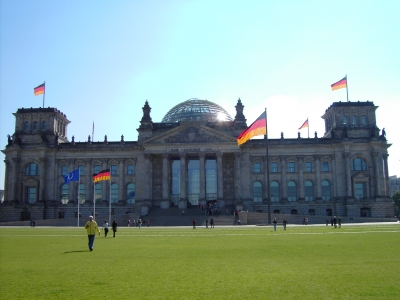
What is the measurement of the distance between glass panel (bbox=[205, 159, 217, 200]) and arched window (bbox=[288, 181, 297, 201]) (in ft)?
50.0

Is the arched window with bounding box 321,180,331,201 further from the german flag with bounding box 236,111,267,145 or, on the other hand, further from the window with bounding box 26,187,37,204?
the window with bounding box 26,187,37,204

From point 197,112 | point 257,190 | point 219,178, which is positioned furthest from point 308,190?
point 197,112

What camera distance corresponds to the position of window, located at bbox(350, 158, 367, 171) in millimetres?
91188

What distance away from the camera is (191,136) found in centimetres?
8788

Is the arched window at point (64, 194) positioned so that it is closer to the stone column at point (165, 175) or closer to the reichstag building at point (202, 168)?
the reichstag building at point (202, 168)

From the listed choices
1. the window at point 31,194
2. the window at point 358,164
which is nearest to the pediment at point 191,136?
the window at point 358,164

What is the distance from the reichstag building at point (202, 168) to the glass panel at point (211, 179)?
205 millimetres

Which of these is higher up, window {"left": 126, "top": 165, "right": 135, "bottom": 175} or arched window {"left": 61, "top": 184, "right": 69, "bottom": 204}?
window {"left": 126, "top": 165, "right": 135, "bottom": 175}

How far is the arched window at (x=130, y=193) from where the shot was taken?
92750 mm

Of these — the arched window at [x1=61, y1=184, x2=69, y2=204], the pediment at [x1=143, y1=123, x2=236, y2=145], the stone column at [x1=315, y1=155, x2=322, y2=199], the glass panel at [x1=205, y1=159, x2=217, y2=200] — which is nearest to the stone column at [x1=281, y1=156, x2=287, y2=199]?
the stone column at [x1=315, y1=155, x2=322, y2=199]

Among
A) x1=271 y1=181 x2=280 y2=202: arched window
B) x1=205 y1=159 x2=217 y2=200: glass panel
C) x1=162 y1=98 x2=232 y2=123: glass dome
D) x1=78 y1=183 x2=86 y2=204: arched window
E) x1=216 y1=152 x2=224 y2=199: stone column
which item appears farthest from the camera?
x1=162 y1=98 x2=232 y2=123: glass dome

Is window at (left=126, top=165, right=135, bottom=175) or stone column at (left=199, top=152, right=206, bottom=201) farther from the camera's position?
window at (left=126, top=165, right=135, bottom=175)

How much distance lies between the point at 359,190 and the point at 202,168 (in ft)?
106

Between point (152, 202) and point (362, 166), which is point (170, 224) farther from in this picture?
point (362, 166)
